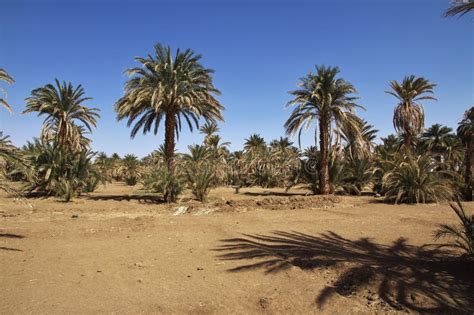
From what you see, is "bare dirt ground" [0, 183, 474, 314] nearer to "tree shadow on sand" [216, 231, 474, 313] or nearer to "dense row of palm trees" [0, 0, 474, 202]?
"tree shadow on sand" [216, 231, 474, 313]

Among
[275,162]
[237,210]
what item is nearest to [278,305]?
[237,210]

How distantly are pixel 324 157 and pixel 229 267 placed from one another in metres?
14.7

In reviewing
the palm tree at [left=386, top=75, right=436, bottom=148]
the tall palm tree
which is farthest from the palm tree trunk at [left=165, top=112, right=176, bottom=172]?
the palm tree at [left=386, top=75, right=436, bottom=148]

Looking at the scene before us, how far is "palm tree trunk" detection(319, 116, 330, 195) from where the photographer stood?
63.7ft

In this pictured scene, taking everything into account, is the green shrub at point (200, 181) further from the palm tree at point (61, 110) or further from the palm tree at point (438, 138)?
the palm tree at point (438, 138)

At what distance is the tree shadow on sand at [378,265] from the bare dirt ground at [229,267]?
0.02 metres

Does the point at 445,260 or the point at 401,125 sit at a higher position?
the point at 401,125

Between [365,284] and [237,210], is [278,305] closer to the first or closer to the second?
[365,284]

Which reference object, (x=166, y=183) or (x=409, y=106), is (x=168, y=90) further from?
(x=409, y=106)

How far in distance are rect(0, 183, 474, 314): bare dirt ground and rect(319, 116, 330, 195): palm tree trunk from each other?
8.32 meters

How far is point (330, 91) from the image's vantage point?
62.8 ft

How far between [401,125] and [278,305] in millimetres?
24793

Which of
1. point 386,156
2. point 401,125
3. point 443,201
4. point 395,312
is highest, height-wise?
point 401,125

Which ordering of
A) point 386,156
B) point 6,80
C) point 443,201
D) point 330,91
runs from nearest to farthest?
point 6,80, point 443,201, point 330,91, point 386,156
